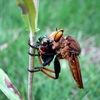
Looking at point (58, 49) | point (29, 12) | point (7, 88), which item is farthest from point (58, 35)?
point (7, 88)

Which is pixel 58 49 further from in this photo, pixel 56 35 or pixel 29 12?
pixel 29 12

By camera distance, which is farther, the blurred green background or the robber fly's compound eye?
the blurred green background

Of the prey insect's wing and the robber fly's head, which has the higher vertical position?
the robber fly's head

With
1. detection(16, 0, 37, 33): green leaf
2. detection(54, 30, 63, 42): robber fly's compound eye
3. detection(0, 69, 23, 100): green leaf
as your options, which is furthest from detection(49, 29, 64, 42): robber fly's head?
detection(0, 69, 23, 100): green leaf

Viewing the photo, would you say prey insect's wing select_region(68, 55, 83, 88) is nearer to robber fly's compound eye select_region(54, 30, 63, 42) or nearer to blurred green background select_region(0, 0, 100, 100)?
robber fly's compound eye select_region(54, 30, 63, 42)

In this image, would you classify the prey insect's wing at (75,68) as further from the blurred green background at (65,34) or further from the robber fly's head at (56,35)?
the blurred green background at (65,34)

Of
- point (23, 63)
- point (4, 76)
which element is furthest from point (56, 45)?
point (23, 63)

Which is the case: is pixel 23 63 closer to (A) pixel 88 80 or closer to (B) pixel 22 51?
(B) pixel 22 51
